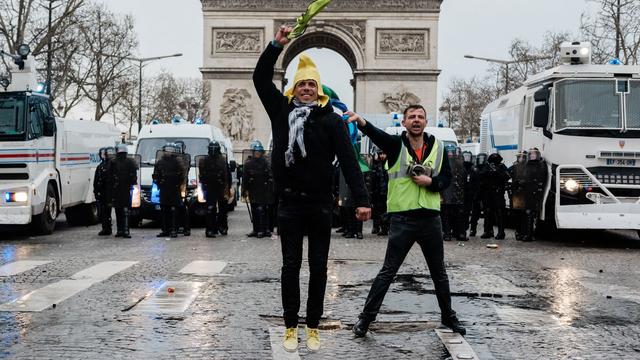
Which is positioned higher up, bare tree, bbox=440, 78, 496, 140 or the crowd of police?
bare tree, bbox=440, 78, 496, 140

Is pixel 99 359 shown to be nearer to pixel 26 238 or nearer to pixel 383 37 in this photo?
pixel 26 238

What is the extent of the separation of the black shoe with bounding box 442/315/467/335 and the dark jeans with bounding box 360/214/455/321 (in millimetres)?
34

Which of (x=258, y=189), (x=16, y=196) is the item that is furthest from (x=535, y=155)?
(x=16, y=196)

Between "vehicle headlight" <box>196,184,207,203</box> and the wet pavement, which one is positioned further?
"vehicle headlight" <box>196,184,207,203</box>

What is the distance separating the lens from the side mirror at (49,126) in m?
16.8

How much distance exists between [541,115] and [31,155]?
926 cm

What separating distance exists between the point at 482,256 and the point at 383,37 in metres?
36.0

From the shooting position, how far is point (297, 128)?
5801mm

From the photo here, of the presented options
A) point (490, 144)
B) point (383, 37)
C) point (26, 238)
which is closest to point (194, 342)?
point (26, 238)

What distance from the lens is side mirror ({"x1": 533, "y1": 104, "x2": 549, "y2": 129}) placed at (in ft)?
51.3

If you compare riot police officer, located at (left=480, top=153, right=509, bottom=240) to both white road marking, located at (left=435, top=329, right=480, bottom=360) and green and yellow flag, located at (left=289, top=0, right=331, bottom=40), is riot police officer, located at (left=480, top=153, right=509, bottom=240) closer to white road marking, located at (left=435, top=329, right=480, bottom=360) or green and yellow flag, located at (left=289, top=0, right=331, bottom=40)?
white road marking, located at (left=435, top=329, right=480, bottom=360)

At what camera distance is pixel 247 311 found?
7824 mm

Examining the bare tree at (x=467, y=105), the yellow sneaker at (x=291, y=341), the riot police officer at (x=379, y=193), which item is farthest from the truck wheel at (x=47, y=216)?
the bare tree at (x=467, y=105)

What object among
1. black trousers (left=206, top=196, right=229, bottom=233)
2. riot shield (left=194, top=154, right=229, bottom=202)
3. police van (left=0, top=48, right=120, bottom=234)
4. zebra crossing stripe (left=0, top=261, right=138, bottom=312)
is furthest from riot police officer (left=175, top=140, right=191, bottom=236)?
zebra crossing stripe (left=0, top=261, right=138, bottom=312)
